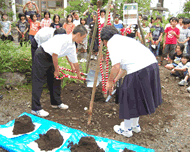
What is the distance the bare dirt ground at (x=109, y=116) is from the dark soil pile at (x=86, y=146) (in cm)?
45

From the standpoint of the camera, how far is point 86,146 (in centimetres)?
221

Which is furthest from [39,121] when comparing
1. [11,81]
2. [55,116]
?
[11,81]

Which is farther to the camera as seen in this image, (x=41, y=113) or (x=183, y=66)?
(x=183, y=66)

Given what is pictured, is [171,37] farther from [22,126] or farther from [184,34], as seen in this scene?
[22,126]

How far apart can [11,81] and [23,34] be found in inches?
109

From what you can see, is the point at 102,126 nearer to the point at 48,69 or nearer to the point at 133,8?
the point at 48,69

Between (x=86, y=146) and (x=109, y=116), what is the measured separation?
3.31 feet

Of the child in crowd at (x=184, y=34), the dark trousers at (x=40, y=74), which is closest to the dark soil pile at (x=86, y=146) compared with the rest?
the dark trousers at (x=40, y=74)

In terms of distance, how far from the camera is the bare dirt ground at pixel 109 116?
8.59ft

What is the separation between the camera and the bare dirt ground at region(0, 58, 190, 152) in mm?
2619

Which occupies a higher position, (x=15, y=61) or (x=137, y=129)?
(x=15, y=61)

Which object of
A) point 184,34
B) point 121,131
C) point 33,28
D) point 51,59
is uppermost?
point 33,28

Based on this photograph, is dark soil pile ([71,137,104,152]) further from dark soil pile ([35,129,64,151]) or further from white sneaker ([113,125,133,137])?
white sneaker ([113,125,133,137])

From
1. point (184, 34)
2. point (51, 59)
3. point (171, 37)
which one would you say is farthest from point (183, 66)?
point (51, 59)
